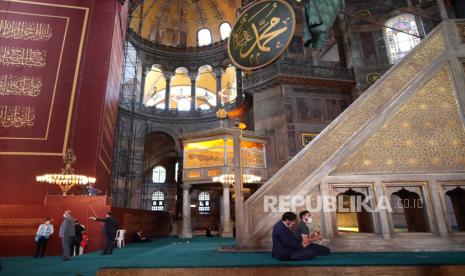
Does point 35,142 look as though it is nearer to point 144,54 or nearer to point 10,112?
point 10,112

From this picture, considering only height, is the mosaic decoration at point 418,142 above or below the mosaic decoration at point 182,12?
below

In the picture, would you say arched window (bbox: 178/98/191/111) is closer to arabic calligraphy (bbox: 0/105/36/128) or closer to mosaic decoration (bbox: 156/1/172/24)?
mosaic decoration (bbox: 156/1/172/24)

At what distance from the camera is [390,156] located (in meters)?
4.49

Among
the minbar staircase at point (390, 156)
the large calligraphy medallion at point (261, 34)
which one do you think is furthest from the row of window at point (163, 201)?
the minbar staircase at point (390, 156)

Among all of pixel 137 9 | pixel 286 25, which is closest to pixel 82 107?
pixel 286 25

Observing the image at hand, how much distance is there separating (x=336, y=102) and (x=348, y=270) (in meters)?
11.9

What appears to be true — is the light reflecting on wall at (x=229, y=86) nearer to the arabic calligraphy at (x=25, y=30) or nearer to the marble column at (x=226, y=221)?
the marble column at (x=226, y=221)

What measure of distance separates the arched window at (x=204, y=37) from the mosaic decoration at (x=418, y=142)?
1868 centimetres

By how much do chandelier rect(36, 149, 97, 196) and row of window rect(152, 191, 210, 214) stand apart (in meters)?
13.3

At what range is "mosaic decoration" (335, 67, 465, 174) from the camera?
4.42 metres

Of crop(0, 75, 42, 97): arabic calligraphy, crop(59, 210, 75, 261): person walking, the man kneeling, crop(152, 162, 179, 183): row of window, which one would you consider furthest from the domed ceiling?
the man kneeling

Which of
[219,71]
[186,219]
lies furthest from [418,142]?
[219,71]

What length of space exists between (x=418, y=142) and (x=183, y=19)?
20431 mm

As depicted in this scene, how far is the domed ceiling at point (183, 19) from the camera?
2027 cm
